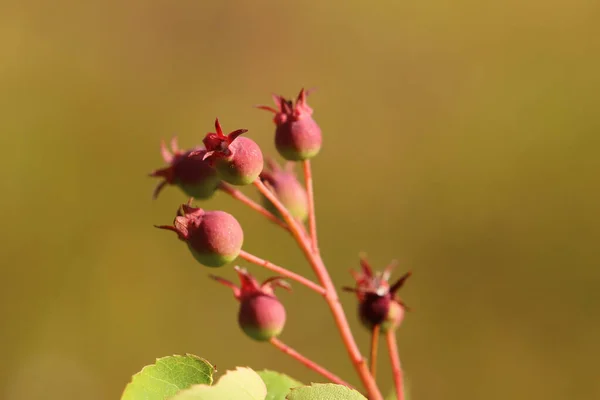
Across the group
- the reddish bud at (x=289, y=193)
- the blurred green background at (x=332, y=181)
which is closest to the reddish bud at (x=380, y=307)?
the reddish bud at (x=289, y=193)

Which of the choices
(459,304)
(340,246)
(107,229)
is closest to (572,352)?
(459,304)

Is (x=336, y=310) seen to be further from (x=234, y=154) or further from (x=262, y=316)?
A: (x=234, y=154)

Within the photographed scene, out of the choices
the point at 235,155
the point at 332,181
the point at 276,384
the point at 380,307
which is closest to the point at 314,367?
the point at 276,384

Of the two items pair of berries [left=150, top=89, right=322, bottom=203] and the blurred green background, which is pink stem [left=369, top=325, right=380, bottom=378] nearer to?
pair of berries [left=150, top=89, right=322, bottom=203]

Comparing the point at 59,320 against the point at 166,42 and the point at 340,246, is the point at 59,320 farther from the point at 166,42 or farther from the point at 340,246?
the point at 166,42

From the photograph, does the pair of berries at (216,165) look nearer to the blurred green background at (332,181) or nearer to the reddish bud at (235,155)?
the reddish bud at (235,155)

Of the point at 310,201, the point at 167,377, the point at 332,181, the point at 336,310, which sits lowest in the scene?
the point at 167,377
